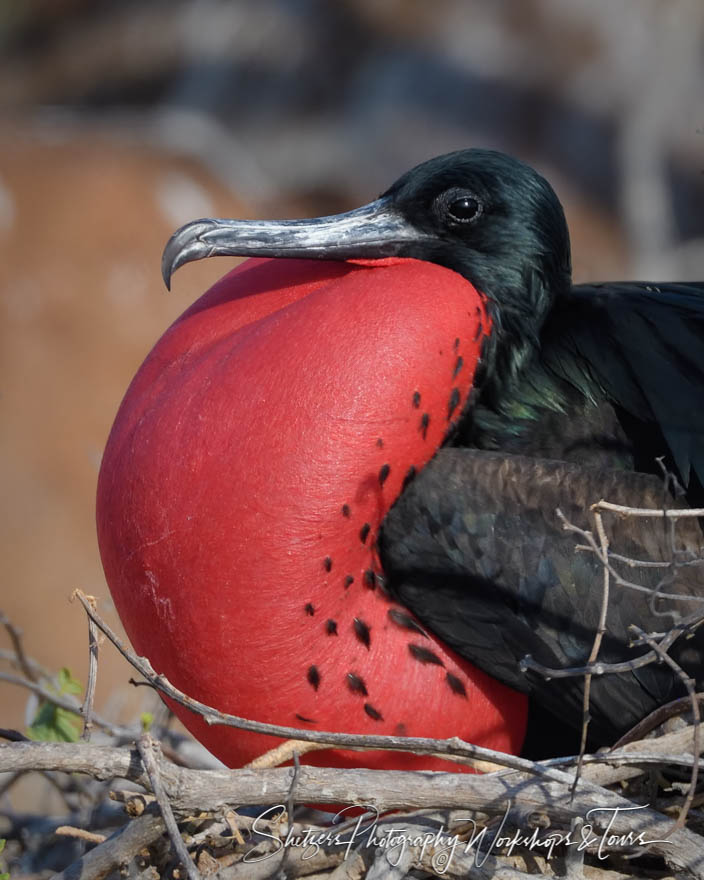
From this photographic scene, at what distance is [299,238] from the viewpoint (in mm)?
2119

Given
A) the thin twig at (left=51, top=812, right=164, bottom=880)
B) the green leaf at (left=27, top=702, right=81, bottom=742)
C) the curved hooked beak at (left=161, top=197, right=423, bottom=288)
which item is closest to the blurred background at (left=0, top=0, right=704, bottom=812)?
the green leaf at (left=27, top=702, right=81, bottom=742)

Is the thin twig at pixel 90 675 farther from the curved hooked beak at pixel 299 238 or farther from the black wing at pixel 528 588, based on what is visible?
the curved hooked beak at pixel 299 238

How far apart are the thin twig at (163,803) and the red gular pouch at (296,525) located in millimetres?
251

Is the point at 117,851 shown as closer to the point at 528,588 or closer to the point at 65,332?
the point at 528,588

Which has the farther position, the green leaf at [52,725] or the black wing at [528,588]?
the green leaf at [52,725]

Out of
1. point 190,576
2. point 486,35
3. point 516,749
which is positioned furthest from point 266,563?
point 486,35

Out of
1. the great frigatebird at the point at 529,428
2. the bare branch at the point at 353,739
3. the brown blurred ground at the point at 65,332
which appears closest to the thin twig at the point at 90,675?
the bare branch at the point at 353,739

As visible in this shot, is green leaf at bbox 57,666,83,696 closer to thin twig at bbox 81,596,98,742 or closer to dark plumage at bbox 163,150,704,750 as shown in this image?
thin twig at bbox 81,596,98,742

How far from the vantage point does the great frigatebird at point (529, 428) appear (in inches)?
75.6

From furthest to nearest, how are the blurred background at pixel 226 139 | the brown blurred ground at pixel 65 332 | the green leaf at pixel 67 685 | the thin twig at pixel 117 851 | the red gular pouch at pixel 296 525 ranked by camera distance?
the blurred background at pixel 226 139 → the brown blurred ground at pixel 65 332 → the green leaf at pixel 67 685 → the red gular pouch at pixel 296 525 → the thin twig at pixel 117 851

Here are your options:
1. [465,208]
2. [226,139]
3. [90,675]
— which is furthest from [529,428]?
[226,139]

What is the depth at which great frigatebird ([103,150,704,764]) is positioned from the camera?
1920 mm

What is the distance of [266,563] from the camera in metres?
1.83

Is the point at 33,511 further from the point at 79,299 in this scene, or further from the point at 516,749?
the point at 516,749
